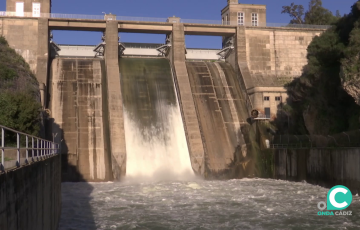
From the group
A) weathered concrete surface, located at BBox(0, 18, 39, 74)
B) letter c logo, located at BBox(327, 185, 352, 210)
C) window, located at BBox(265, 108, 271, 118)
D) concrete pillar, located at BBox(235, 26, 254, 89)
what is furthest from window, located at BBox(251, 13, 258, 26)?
letter c logo, located at BBox(327, 185, 352, 210)

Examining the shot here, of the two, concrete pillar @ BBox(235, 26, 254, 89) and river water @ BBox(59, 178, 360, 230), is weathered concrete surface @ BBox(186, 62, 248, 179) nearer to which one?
concrete pillar @ BBox(235, 26, 254, 89)

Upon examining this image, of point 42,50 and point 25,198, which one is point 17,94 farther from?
point 25,198

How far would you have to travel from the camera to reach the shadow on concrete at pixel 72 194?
698 inches

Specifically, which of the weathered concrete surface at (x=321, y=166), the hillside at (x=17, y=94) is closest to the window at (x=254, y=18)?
the weathered concrete surface at (x=321, y=166)

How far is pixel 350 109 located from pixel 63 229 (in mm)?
21679

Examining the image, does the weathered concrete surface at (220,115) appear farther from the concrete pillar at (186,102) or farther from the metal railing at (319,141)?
the metal railing at (319,141)

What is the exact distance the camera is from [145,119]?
113ft

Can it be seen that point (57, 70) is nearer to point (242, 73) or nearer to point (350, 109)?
point (242, 73)

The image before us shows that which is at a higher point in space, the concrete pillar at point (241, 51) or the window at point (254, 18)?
the window at point (254, 18)

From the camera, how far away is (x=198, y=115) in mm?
35531

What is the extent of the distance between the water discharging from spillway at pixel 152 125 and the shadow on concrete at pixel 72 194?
12.2 ft

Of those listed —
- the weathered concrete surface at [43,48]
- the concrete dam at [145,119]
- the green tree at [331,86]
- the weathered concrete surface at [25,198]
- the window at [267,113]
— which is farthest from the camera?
the weathered concrete surface at [43,48]

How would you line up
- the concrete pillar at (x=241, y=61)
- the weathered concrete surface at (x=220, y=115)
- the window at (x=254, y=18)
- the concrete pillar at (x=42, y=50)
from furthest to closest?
the window at (x=254, y=18) → the concrete pillar at (x=241, y=61) → the concrete pillar at (x=42, y=50) → the weathered concrete surface at (x=220, y=115)

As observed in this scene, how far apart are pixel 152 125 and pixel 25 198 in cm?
2550
